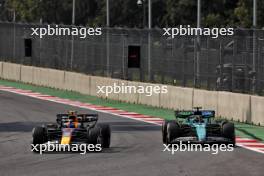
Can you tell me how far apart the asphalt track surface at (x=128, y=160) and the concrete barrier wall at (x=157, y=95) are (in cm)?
374

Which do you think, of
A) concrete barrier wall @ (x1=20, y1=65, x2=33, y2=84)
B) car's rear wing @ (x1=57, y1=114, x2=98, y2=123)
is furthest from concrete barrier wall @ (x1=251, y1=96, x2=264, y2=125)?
concrete barrier wall @ (x1=20, y1=65, x2=33, y2=84)

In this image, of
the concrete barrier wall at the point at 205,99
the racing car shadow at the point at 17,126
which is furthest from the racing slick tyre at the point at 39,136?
the concrete barrier wall at the point at 205,99

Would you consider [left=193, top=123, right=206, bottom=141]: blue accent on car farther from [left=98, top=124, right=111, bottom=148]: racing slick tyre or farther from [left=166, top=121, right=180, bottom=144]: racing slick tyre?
[left=98, top=124, right=111, bottom=148]: racing slick tyre

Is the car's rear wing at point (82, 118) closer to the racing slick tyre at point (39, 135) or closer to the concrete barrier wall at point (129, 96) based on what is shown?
the racing slick tyre at point (39, 135)

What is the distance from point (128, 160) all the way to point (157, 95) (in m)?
16.2

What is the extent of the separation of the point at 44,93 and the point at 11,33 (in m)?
13.0

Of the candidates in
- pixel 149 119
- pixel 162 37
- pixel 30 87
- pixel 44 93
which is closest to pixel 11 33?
pixel 30 87

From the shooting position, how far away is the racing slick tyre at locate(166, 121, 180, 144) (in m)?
20.6

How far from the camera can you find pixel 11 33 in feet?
176

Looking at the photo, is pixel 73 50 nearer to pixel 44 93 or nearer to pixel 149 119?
pixel 44 93

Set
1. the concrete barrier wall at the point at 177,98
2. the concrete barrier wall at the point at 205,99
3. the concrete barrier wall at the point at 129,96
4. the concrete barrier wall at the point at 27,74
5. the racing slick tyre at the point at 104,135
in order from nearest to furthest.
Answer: the racing slick tyre at the point at 104,135
the concrete barrier wall at the point at 205,99
the concrete barrier wall at the point at 177,98
the concrete barrier wall at the point at 129,96
the concrete barrier wall at the point at 27,74

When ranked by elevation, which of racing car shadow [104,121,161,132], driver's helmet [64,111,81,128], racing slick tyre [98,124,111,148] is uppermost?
driver's helmet [64,111,81,128]

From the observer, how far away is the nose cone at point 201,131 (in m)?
20.4

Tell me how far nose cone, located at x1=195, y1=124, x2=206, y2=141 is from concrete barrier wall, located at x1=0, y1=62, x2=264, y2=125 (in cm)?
645
